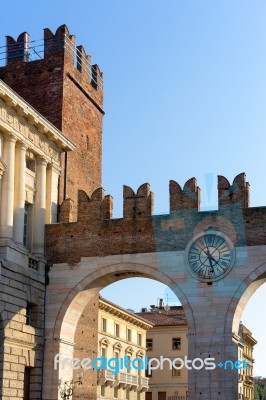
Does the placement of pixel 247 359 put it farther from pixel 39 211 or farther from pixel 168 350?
pixel 39 211

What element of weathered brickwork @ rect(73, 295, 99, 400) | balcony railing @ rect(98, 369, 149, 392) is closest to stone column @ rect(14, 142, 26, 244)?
weathered brickwork @ rect(73, 295, 99, 400)

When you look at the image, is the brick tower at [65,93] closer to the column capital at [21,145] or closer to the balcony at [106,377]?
the column capital at [21,145]

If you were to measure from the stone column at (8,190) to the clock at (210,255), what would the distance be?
6.69 metres

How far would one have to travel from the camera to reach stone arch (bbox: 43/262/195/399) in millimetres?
27281

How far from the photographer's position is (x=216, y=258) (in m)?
27.2

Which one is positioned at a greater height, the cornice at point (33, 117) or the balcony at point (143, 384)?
the cornice at point (33, 117)

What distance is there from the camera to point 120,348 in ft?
183

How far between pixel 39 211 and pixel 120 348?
96.3 feet

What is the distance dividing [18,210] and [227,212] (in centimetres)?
776

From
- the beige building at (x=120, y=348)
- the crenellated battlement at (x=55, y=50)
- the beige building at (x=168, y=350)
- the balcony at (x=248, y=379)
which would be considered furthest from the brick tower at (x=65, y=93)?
the balcony at (x=248, y=379)

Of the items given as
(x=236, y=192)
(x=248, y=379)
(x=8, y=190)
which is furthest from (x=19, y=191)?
(x=248, y=379)

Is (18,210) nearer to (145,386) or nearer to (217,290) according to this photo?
(217,290)

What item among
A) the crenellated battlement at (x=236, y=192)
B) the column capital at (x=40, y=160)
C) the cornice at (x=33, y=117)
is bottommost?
the crenellated battlement at (x=236, y=192)

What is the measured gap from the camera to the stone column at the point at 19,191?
88.1ft
